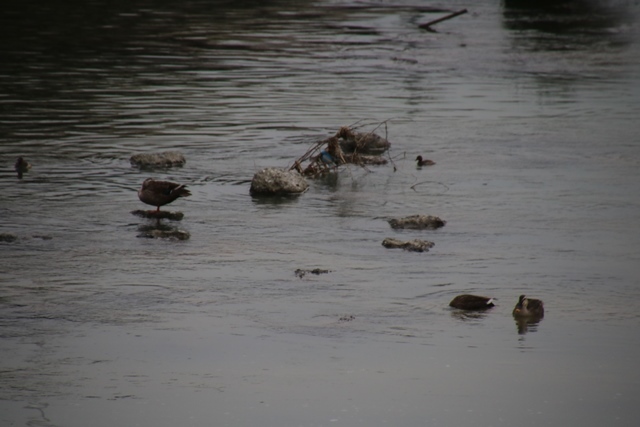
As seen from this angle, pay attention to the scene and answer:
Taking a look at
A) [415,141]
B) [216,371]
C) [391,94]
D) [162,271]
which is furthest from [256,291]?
[391,94]

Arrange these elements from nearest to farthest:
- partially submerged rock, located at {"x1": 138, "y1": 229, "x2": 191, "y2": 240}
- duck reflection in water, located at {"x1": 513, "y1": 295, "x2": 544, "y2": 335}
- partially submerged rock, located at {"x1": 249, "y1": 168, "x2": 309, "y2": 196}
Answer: duck reflection in water, located at {"x1": 513, "y1": 295, "x2": 544, "y2": 335} → partially submerged rock, located at {"x1": 138, "y1": 229, "x2": 191, "y2": 240} → partially submerged rock, located at {"x1": 249, "y1": 168, "x2": 309, "y2": 196}

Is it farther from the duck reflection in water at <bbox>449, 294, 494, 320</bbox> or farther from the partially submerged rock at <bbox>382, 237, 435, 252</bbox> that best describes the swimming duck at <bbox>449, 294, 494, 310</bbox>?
the partially submerged rock at <bbox>382, 237, 435, 252</bbox>

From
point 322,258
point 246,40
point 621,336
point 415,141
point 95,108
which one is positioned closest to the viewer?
point 621,336

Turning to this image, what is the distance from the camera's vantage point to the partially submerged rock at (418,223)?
13133 millimetres

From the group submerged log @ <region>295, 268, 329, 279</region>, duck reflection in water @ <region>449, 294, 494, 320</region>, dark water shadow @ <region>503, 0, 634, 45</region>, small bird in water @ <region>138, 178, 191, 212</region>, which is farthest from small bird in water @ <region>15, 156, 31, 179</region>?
dark water shadow @ <region>503, 0, 634, 45</region>

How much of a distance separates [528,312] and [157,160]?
750 centimetres

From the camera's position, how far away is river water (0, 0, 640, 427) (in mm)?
8500

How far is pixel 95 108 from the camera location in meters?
21.0

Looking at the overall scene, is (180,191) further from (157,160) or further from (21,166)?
(21,166)

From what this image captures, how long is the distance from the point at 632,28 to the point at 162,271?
28692 millimetres

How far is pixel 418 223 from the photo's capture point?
43.1 feet

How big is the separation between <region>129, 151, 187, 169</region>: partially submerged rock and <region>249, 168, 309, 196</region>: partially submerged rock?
1.76 m

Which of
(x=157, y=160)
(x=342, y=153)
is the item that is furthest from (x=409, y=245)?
(x=157, y=160)

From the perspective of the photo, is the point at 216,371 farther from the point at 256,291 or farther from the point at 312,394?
the point at 256,291
